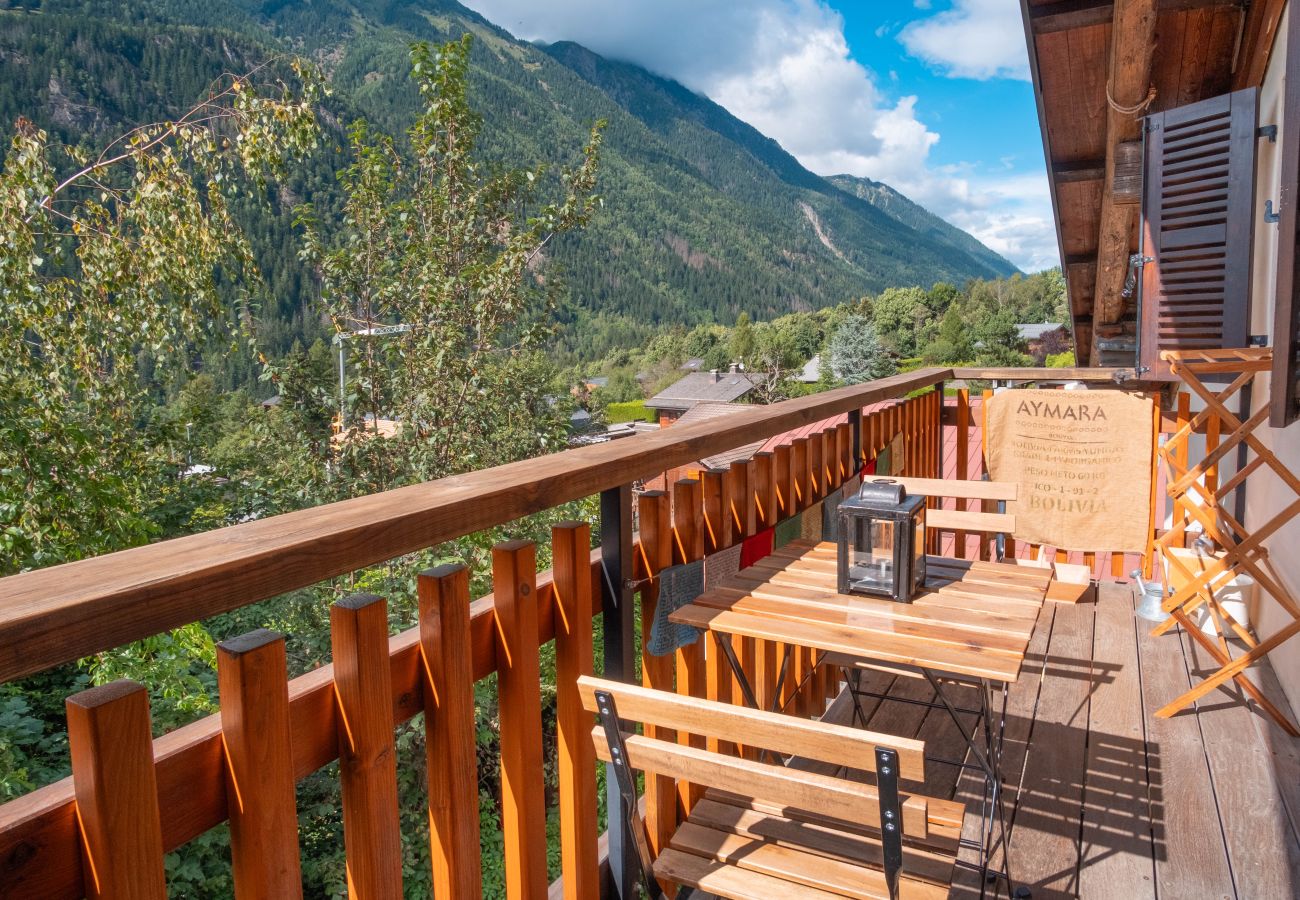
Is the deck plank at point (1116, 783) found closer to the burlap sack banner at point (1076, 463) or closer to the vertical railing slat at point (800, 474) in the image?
the burlap sack banner at point (1076, 463)

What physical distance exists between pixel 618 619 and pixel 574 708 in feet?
0.61

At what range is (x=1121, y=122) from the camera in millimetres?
4348

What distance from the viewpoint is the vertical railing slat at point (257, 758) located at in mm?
814

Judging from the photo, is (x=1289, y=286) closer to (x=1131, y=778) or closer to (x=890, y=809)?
(x=1131, y=778)

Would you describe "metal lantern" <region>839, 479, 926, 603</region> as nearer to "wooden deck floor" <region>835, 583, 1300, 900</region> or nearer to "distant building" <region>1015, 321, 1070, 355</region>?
"wooden deck floor" <region>835, 583, 1300, 900</region>

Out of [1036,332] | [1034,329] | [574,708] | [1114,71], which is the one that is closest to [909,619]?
[574,708]

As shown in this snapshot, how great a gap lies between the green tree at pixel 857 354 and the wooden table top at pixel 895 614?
5125 centimetres

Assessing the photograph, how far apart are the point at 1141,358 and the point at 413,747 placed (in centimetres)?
526

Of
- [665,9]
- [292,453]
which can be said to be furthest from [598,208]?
[665,9]

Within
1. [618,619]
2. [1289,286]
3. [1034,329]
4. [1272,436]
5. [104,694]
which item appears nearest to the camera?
[104,694]

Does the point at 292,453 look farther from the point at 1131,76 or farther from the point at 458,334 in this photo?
the point at 1131,76

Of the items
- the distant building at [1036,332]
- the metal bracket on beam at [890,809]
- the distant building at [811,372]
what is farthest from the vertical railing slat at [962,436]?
the distant building at [1036,332]

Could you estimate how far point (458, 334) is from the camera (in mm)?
8617

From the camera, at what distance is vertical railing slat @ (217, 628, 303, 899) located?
2.67ft
